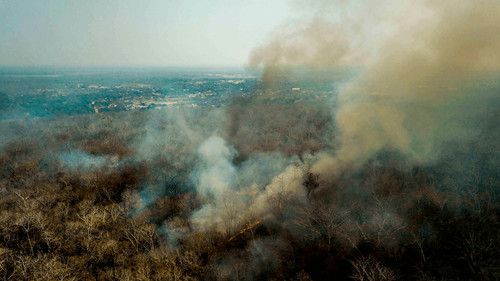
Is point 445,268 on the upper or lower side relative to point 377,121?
lower

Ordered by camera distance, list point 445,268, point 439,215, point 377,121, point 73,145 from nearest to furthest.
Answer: point 445,268 < point 439,215 < point 377,121 < point 73,145

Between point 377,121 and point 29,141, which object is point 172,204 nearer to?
point 377,121

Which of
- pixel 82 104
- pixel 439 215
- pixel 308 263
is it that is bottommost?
pixel 308 263

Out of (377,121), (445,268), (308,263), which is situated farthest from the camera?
(377,121)

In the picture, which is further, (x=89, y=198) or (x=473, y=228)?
(x=89, y=198)

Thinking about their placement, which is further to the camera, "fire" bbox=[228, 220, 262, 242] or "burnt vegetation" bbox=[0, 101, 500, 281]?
"fire" bbox=[228, 220, 262, 242]

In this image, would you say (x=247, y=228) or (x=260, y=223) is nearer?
(x=247, y=228)

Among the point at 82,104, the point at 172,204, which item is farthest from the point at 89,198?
the point at 82,104

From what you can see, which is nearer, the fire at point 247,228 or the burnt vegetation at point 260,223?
the burnt vegetation at point 260,223
